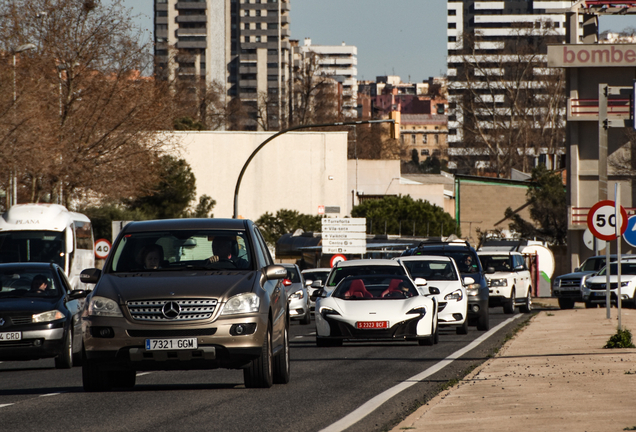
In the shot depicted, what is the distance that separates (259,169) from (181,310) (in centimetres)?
7201

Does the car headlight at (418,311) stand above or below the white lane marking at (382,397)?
above

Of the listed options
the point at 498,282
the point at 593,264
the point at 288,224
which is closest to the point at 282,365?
the point at 498,282

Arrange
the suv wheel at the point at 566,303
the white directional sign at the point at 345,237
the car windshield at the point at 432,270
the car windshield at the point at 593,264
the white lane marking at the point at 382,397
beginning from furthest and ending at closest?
the white directional sign at the point at 345,237 → the car windshield at the point at 593,264 → the suv wheel at the point at 566,303 → the car windshield at the point at 432,270 → the white lane marking at the point at 382,397

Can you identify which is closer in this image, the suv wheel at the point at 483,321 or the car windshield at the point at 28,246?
the suv wheel at the point at 483,321

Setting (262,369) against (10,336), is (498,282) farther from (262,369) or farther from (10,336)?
(262,369)

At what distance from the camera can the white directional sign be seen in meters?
47.8

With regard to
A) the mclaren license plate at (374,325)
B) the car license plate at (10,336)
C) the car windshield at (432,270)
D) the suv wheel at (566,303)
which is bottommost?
the suv wheel at (566,303)

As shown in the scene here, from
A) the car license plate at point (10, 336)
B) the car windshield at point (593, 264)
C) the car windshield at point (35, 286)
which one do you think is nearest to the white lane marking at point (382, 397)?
the car license plate at point (10, 336)

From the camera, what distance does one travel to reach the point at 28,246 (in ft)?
109

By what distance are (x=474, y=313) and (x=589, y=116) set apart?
34042 millimetres

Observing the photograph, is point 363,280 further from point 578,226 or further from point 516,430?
point 578,226

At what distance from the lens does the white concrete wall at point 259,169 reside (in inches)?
3250

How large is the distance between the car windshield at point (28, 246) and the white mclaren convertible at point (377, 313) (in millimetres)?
15542

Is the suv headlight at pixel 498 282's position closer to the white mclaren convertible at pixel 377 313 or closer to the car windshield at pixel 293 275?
the car windshield at pixel 293 275
